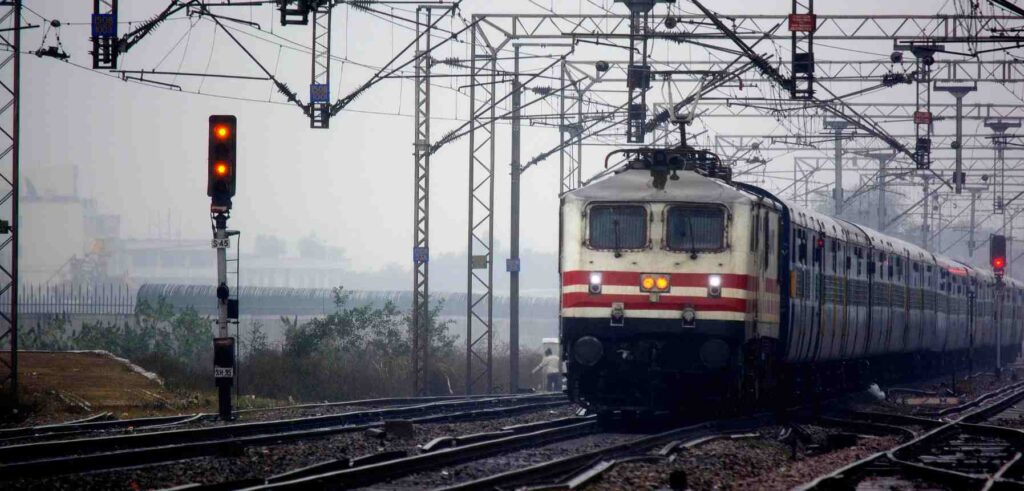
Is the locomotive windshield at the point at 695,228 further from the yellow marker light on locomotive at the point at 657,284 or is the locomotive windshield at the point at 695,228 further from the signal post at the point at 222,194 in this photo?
the signal post at the point at 222,194

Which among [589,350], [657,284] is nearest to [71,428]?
[589,350]

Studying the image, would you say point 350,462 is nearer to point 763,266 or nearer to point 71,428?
point 71,428

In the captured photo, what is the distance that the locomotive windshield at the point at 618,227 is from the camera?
738 inches

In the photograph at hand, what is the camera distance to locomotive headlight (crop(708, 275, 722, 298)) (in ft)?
60.4

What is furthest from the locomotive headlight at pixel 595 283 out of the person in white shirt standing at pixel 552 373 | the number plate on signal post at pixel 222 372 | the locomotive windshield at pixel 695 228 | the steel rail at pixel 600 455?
the person in white shirt standing at pixel 552 373

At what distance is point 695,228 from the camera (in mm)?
18750

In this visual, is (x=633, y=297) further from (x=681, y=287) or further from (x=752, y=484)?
(x=752, y=484)

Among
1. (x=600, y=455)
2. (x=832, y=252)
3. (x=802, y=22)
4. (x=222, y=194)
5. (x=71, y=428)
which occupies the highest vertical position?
(x=802, y=22)

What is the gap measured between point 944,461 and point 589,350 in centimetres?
482

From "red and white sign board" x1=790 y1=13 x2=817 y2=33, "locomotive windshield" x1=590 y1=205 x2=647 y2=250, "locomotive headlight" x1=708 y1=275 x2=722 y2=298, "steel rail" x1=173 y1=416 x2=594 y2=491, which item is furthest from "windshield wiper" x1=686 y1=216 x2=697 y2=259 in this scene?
"red and white sign board" x1=790 y1=13 x2=817 y2=33

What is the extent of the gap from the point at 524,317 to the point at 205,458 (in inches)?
2655

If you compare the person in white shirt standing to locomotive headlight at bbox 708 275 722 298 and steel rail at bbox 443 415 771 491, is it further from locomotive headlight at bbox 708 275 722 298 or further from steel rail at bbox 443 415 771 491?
locomotive headlight at bbox 708 275 722 298

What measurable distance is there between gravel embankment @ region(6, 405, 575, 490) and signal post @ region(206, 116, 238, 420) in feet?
10.7

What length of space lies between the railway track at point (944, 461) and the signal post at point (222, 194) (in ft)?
31.2
